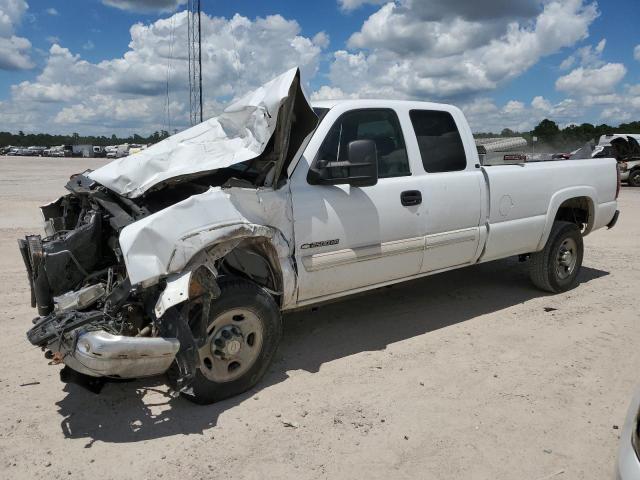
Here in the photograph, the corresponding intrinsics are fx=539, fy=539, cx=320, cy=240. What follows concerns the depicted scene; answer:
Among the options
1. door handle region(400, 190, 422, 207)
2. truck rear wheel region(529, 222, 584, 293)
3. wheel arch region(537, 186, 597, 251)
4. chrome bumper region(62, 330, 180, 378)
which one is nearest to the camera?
chrome bumper region(62, 330, 180, 378)

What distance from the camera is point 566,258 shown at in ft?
21.2

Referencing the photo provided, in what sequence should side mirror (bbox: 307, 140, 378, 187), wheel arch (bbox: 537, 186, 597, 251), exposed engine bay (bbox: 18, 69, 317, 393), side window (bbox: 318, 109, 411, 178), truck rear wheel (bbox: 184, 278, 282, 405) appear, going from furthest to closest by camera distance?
wheel arch (bbox: 537, 186, 597, 251), side window (bbox: 318, 109, 411, 178), side mirror (bbox: 307, 140, 378, 187), truck rear wheel (bbox: 184, 278, 282, 405), exposed engine bay (bbox: 18, 69, 317, 393)

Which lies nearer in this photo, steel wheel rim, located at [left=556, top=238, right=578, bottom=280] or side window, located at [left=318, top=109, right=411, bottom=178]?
side window, located at [left=318, top=109, right=411, bottom=178]

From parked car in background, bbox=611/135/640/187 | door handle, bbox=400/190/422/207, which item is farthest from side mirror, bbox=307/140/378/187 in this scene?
parked car in background, bbox=611/135/640/187

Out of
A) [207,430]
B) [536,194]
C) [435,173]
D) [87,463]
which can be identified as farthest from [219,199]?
[536,194]

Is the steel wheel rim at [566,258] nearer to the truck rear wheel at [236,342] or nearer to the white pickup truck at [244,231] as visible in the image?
the white pickup truck at [244,231]

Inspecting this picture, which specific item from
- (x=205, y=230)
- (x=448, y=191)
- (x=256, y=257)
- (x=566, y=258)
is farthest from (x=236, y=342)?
(x=566, y=258)

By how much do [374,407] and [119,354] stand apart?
5.69 ft

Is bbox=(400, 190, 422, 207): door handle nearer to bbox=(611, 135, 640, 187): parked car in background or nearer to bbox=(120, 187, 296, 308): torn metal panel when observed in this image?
bbox=(120, 187, 296, 308): torn metal panel

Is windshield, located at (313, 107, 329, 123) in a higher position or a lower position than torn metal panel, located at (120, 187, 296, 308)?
higher

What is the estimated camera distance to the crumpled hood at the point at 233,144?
3.75 metres

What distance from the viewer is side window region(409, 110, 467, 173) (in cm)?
492

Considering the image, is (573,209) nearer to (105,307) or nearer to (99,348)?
(105,307)

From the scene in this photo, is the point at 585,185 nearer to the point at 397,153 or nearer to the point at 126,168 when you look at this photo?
the point at 397,153
